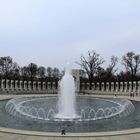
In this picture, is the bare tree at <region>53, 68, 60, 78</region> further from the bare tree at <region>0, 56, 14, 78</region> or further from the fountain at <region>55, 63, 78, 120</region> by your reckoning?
the fountain at <region>55, 63, 78, 120</region>

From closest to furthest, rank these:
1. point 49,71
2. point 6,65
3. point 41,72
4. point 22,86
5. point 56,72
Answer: point 22,86
point 6,65
point 41,72
point 49,71
point 56,72

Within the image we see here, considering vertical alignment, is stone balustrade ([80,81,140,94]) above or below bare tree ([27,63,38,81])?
below

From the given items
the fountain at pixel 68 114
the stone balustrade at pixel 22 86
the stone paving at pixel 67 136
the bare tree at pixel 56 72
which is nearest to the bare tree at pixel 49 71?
the bare tree at pixel 56 72

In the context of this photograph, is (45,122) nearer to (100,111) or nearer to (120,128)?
(120,128)

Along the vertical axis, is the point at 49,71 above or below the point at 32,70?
below

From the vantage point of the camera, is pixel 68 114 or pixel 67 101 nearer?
pixel 68 114

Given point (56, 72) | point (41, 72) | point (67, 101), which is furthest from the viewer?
point (56, 72)

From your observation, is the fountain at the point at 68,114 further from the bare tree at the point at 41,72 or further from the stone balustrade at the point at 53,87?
the bare tree at the point at 41,72

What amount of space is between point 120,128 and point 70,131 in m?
3.51

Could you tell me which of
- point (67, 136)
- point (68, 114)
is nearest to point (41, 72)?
point (68, 114)

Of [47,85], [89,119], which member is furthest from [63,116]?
[47,85]

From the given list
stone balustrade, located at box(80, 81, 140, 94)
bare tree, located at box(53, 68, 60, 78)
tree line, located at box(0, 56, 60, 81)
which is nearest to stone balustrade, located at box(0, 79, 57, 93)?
stone balustrade, located at box(80, 81, 140, 94)

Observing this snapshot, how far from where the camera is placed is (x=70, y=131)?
2078 centimetres

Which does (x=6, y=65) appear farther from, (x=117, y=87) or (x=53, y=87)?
(x=117, y=87)
